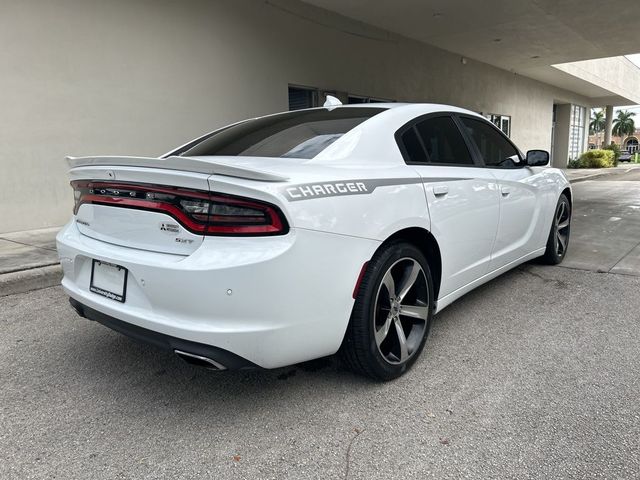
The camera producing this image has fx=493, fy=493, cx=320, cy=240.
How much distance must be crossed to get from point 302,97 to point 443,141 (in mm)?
8124

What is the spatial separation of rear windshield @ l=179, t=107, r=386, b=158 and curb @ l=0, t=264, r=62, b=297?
2217 mm

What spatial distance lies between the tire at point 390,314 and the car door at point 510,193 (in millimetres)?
1124

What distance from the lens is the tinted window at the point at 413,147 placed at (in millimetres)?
3047

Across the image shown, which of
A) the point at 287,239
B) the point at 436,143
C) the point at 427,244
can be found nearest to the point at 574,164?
the point at 436,143

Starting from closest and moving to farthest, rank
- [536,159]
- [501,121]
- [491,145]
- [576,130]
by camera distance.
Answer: [491,145] → [536,159] → [501,121] → [576,130]

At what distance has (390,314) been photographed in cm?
277

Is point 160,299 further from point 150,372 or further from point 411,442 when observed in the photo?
point 411,442

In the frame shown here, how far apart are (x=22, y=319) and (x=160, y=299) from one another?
2322mm

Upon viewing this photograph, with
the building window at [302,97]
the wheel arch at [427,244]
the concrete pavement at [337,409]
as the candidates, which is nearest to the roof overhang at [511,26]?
the building window at [302,97]

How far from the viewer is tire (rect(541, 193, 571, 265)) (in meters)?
5.01

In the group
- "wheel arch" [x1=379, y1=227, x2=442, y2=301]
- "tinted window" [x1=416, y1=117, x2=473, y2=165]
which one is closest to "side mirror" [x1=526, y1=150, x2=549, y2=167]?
"tinted window" [x1=416, y1=117, x2=473, y2=165]

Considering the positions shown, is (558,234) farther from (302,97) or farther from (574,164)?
(574,164)

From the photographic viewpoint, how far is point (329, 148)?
107 inches

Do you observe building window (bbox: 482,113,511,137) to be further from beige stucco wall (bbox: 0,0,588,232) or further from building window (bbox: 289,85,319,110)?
building window (bbox: 289,85,319,110)
